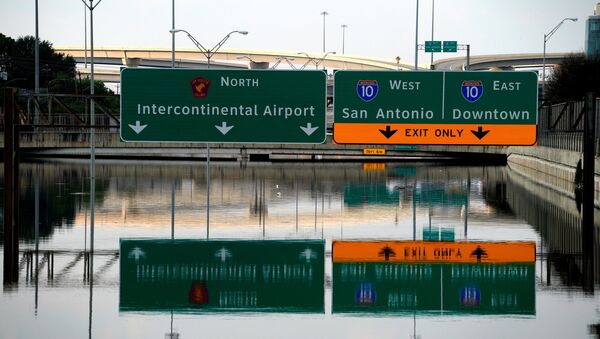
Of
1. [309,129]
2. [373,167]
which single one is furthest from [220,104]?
[373,167]

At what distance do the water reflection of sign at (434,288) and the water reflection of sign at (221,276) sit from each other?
47 cm

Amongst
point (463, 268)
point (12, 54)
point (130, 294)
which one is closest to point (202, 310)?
point (130, 294)

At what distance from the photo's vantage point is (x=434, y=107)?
3297 cm

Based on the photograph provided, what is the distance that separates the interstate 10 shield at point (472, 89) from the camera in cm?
3300

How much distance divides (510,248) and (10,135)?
14.1 metres

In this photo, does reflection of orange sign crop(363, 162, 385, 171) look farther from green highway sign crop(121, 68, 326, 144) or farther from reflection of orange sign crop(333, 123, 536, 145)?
green highway sign crop(121, 68, 326, 144)

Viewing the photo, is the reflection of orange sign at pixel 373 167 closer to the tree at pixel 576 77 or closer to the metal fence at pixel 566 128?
the metal fence at pixel 566 128

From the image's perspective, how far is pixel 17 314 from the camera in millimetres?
14688

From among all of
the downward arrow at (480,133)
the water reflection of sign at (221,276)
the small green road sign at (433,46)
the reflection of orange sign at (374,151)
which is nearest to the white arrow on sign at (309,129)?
the downward arrow at (480,133)

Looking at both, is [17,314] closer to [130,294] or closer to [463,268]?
[130,294]

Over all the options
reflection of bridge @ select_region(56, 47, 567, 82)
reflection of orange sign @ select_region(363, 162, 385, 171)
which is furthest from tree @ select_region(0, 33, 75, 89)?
reflection of orange sign @ select_region(363, 162, 385, 171)

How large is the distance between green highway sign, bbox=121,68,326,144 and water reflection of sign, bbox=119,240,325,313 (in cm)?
799

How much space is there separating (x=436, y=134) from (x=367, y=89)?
230 cm

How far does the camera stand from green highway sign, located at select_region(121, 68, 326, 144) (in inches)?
1284
